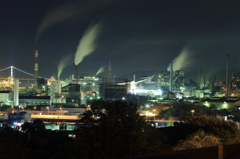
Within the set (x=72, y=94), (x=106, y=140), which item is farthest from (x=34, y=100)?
(x=106, y=140)

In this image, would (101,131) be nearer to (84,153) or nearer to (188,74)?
(84,153)

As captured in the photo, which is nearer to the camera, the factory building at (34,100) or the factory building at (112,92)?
the factory building at (112,92)

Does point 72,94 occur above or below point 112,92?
below

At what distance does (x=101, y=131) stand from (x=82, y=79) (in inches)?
1184

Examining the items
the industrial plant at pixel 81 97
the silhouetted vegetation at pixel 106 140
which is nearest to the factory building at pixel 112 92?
the industrial plant at pixel 81 97

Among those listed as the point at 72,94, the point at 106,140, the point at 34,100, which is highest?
the point at 72,94

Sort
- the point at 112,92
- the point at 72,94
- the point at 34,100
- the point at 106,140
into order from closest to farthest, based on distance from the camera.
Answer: the point at 106,140
the point at 112,92
the point at 34,100
the point at 72,94

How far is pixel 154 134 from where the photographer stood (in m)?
6.38

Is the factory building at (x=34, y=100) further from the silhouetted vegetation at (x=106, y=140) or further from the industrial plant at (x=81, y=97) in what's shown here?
the silhouetted vegetation at (x=106, y=140)

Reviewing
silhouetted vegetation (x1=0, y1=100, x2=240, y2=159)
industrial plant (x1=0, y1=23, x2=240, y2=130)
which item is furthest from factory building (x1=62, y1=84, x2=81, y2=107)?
silhouetted vegetation (x1=0, y1=100, x2=240, y2=159)

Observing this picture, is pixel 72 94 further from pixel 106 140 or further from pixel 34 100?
pixel 106 140

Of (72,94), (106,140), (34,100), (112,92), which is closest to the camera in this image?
(106,140)

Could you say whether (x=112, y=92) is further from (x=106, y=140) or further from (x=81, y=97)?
(x=106, y=140)

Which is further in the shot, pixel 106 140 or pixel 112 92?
pixel 112 92
